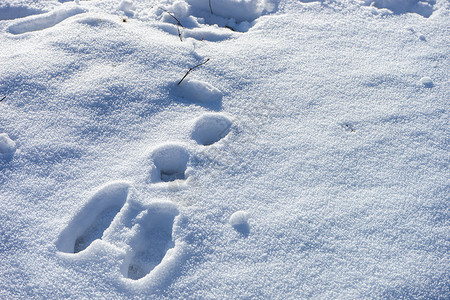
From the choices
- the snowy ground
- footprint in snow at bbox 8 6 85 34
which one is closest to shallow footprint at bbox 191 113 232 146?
the snowy ground

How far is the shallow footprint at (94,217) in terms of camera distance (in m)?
1.21

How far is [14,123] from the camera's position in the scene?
143 cm

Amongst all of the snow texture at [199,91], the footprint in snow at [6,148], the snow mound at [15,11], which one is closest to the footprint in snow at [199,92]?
the snow texture at [199,91]

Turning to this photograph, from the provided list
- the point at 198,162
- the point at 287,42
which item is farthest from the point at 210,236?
the point at 287,42

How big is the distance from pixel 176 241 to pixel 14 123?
83cm

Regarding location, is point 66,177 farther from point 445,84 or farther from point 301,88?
point 445,84

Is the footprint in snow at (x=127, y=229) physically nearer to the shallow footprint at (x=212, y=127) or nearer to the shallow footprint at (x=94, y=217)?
the shallow footprint at (x=94, y=217)

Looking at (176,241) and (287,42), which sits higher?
(287,42)

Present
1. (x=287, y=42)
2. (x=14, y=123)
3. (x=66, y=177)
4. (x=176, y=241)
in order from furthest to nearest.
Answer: (x=287, y=42)
(x=14, y=123)
(x=66, y=177)
(x=176, y=241)

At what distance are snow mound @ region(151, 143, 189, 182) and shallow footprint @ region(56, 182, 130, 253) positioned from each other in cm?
16

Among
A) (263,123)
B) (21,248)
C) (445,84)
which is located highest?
(445,84)

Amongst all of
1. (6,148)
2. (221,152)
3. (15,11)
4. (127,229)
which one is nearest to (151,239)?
(127,229)

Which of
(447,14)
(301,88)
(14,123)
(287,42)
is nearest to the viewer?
(14,123)

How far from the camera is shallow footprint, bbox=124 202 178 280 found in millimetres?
1208
